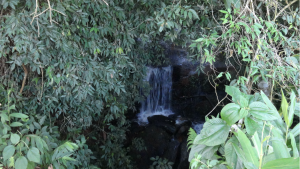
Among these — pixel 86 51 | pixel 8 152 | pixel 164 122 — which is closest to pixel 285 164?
pixel 8 152

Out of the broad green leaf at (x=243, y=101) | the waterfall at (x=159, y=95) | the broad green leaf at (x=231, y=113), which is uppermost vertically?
the broad green leaf at (x=243, y=101)

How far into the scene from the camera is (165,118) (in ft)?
18.3

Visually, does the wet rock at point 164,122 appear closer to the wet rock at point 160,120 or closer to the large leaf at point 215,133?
the wet rock at point 160,120

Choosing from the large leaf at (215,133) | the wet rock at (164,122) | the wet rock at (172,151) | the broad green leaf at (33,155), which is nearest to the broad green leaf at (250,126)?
the large leaf at (215,133)

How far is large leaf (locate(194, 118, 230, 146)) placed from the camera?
1.07m

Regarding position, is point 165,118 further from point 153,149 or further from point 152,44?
point 152,44

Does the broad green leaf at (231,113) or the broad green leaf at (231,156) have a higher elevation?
the broad green leaf at (231,113)

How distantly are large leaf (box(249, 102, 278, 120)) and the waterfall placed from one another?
15.8 ft

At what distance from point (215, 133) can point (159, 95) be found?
5052 mm

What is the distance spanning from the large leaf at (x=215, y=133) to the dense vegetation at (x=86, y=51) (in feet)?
0.49

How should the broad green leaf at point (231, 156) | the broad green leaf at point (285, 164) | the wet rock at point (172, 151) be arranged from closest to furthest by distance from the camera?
the broad green leaf at point (285, 164) < the broad green leaf at point (231, 156) < the wet rock at point (172, 151)

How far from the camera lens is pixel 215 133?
1.09 meters

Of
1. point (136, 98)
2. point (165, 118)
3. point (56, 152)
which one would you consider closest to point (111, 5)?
point (56, 152)

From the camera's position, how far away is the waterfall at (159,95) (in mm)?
5938
